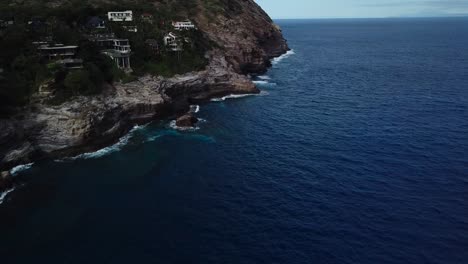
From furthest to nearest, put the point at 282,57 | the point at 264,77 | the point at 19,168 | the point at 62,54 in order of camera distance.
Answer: the point at 282,57, the point at 264,77, the point at 62,54, the point at 19,168

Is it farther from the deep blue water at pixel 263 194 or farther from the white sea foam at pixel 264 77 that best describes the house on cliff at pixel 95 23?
the white sea foam at pixel 264 77

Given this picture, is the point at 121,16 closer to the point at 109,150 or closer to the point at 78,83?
the point at 78,83

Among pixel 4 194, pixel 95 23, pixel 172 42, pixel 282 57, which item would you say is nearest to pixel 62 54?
pixel 95 23

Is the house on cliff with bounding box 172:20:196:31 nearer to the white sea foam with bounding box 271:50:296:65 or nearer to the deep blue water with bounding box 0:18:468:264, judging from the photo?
the deep blue water with bounding box 0:18:468:264

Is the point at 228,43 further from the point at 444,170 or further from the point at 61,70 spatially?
the point at 444,170

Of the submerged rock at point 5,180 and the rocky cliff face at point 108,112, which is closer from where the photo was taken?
the submerged rock at point 5,180

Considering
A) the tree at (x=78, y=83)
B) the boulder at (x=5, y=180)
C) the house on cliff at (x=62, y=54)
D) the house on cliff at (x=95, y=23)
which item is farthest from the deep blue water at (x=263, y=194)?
the house on cliff at (x=95, y=23)

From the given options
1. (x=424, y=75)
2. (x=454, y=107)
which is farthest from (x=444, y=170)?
(x=424, y=75)
